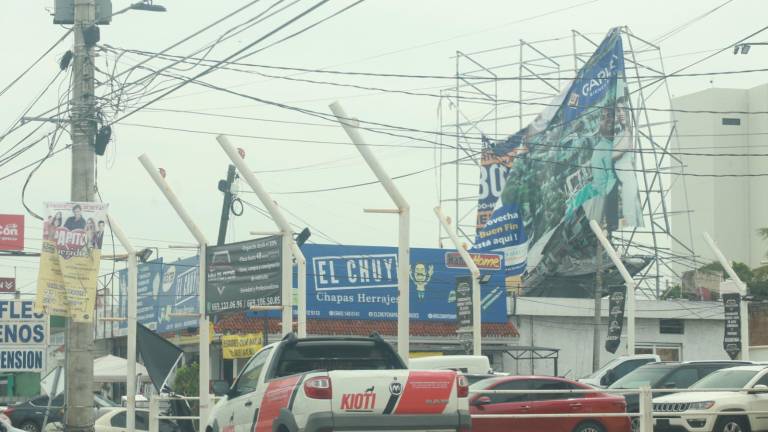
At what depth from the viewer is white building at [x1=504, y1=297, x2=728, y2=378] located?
50219 millimetres

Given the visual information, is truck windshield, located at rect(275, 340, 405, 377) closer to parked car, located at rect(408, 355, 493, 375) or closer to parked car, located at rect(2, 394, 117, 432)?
parked car, located at rect(408, 355, 493, 375)

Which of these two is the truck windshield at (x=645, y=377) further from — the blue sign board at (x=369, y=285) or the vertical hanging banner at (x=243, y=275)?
the blue sign board at (x=369, y=285)

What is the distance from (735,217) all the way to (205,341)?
87.1 m

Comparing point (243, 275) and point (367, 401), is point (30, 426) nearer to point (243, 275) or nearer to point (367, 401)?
point (243, 275)

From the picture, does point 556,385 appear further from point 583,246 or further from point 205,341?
point 583,246

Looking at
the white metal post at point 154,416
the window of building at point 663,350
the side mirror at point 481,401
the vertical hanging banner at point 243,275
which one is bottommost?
the window of building at point 663,350

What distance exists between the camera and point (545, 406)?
68.2 ft

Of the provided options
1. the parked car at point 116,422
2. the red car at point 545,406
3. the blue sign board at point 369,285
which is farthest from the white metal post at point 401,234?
the blue sign board at point 369,285

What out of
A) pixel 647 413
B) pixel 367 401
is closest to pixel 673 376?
pixel 647 413

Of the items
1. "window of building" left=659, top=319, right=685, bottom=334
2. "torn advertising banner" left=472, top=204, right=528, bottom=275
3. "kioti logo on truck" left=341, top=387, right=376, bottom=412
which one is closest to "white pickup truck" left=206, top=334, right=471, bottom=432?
"kioti logo on truck" left=341, top=387, right=376, bottom=412

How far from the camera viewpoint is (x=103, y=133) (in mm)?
23984

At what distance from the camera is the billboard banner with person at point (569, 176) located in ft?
186

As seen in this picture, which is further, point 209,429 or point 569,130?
point 569,130

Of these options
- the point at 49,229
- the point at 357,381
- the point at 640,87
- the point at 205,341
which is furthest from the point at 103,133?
the point at 640,87
